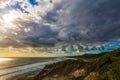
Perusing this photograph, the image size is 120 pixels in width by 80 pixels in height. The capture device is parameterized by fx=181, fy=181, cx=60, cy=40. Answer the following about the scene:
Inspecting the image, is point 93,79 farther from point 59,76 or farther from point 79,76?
point 59,76

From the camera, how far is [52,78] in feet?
157

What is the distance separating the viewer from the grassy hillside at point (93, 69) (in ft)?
87.3

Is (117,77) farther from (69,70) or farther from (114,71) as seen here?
(69,70)

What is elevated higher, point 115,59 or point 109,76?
point 115,59

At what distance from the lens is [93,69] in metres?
35.1

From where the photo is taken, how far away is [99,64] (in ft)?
111

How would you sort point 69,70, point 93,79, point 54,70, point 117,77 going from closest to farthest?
point 117,77 < point 93,79 < point 69,70 < point 54,70

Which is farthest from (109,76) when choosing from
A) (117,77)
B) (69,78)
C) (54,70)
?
(54,70)

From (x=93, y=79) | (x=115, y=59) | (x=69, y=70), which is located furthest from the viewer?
(x=69, y=70)

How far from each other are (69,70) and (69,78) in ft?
18.6

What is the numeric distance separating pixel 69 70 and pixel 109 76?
76.0 feet

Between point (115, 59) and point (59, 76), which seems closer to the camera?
point (115, 59)

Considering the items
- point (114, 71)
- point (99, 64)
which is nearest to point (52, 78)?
point (99, 64)

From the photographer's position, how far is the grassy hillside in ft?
87.3
